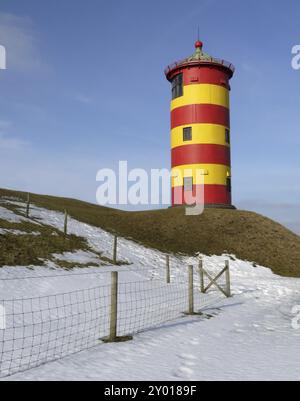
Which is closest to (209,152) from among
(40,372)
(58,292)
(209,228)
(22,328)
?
(209,228)

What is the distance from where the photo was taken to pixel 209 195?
38094 millimetres

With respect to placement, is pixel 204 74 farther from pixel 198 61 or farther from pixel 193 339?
pixel 193 339

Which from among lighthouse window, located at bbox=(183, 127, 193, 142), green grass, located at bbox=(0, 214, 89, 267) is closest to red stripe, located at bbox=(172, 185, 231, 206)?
lighthouse window, located at bbox=(183, 127, 193, 142)

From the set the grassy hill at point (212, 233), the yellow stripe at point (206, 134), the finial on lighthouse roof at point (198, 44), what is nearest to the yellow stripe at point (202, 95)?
the yellow stripe at point (206, 134)

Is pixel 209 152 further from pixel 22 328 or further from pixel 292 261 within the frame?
pixel 22 328

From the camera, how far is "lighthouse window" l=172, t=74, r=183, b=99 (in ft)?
131

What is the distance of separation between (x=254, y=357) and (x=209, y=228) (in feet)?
86.6

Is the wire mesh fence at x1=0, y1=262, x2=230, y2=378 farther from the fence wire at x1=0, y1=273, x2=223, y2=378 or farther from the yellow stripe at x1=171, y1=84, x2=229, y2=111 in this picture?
the yellow stripe at x1=171, y1=84, x2=229, y2=111

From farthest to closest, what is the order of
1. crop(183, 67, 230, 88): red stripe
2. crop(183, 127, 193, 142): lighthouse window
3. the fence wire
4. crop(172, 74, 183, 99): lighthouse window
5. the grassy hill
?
crop(172, 74, 183, 99): lighthouse window < crop(183, 67, 230, 88): red stripe < crop(183, 127, 193, 142): lighthouse window < the grassy hill < the fence wire

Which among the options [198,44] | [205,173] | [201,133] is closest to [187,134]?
[201,133]

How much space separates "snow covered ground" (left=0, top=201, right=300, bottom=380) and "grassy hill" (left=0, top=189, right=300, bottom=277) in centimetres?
821

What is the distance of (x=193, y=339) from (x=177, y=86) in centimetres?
3369

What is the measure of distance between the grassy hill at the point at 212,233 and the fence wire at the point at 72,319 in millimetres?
13238
